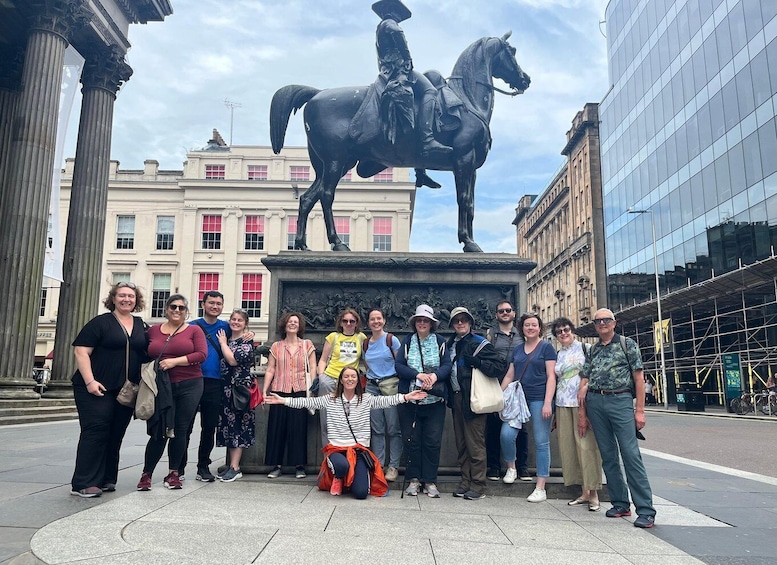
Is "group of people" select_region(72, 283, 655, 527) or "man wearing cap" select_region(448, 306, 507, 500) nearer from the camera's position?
"group of people" select_region(72, 283, 655, 527)

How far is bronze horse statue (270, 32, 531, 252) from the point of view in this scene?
865 cm

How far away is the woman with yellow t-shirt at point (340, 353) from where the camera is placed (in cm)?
654

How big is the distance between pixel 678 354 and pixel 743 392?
34.4ft

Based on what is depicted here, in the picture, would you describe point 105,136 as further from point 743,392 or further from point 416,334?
point 743,392

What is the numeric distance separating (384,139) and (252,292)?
36.6 meters

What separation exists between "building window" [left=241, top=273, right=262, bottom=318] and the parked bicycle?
97.3 ft

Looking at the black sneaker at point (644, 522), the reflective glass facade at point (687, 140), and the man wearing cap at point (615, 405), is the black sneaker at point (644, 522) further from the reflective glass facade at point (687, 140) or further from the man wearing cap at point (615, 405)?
the reflective glass facade at point (687, 140)

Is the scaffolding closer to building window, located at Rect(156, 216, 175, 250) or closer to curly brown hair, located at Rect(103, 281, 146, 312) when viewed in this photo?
curly brown hair, located at Rect(103, 281, 146, 312)

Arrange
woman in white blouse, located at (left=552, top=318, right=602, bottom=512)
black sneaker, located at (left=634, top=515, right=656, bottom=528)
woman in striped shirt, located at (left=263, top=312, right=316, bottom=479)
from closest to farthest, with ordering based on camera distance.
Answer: black sneaker, located at (left=634, top=515, right=656, bottom=528)
woman in white blouse, located at (left=552, top=318, right=602, bottom=512)
woman in striped shirt, located at (left=263, top=312, right=316, bottom=479)

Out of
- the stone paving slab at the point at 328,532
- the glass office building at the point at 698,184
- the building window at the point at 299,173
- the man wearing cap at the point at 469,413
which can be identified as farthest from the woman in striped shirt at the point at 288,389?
the building window at the point at 299,173

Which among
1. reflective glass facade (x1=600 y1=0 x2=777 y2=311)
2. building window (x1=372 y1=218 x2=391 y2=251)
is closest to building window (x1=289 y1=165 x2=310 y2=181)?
building window (x1=372 y1=218 x2=391 y2=251)

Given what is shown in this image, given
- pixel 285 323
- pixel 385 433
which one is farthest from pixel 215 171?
pixel 385 433

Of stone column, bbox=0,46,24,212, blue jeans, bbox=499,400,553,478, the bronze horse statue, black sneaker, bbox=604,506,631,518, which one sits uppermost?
stone column, bbox=0,46,24,212

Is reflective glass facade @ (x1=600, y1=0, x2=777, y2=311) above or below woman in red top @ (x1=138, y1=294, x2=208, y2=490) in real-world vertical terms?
above
